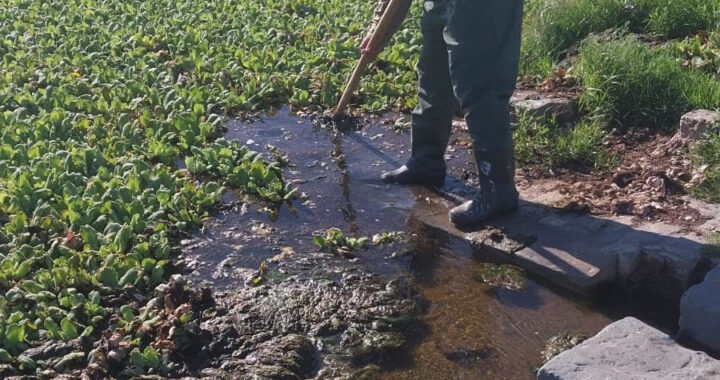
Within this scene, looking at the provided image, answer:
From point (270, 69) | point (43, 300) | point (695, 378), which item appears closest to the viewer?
point (695, 378)

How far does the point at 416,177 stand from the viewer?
208 inches

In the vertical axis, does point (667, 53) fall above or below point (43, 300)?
above

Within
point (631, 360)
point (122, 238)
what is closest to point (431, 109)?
point (122, 238)

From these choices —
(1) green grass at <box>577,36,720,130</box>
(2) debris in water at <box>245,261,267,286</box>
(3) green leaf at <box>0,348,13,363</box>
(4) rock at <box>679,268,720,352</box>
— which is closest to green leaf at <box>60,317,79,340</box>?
(3) green leaf at <box>0,348,13,363</box>

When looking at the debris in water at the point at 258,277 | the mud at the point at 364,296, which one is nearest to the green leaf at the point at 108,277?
the mud at the point at 364,296

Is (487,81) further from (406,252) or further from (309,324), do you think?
(309,324)

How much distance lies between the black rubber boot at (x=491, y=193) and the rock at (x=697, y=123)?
1.27 metres

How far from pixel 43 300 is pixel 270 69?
3307mm

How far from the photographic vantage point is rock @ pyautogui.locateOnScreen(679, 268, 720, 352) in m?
3.68

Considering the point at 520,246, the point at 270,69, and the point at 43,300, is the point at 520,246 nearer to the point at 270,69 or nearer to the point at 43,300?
the point at 43,300

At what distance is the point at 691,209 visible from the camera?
473cm

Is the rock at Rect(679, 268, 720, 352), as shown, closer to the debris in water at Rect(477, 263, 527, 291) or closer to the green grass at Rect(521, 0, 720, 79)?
the debris in water at Rect(477, 263, 527, 291)

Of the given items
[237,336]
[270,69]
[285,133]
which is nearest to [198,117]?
[285,133]

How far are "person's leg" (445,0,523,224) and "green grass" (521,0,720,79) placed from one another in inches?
82.3
